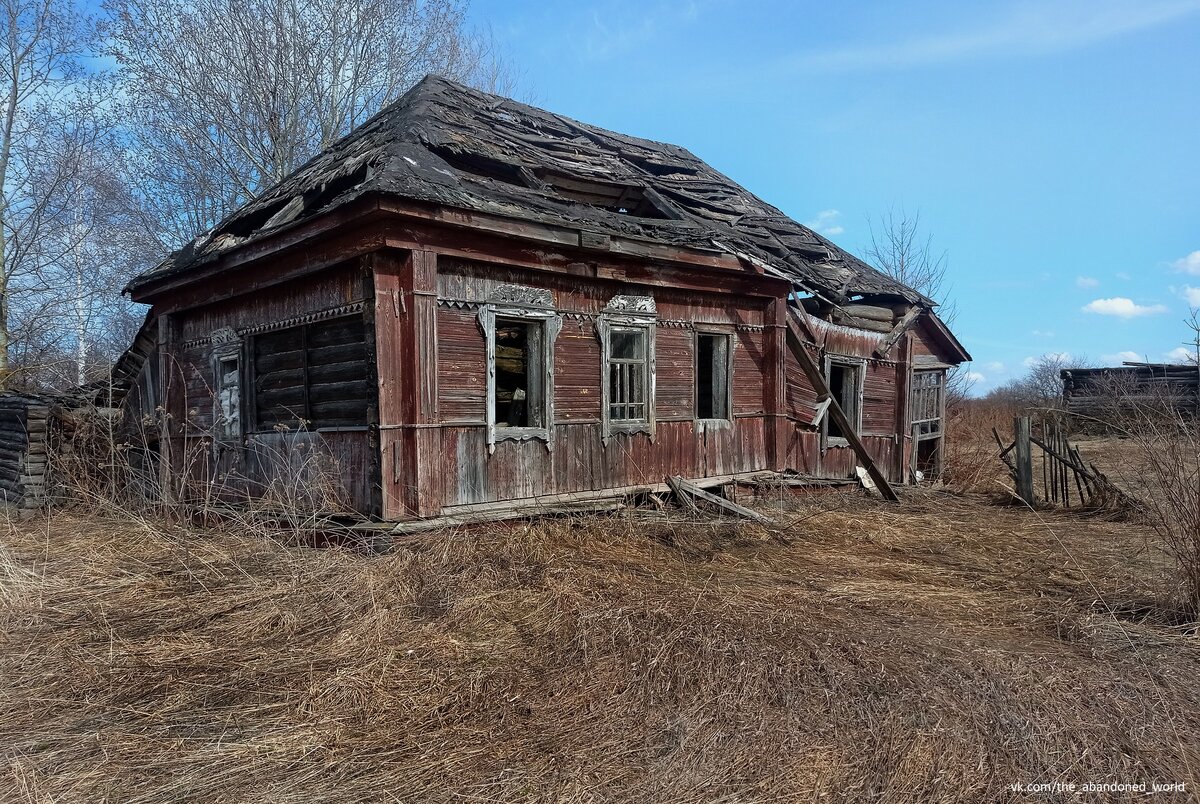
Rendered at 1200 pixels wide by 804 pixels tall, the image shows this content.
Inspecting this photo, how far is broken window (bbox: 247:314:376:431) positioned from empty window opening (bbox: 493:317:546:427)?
1.39m

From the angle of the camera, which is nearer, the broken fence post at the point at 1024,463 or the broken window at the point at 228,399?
the broken window at the point at 228,399

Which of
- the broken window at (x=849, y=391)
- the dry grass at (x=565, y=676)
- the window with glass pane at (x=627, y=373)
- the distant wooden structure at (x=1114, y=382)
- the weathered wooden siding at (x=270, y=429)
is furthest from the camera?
the distant wooden structure at (x=1114, y=382)

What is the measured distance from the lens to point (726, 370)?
9625 millimetres

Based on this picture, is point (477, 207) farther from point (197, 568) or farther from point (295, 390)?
point (197, 568)

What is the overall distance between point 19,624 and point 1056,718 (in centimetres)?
608

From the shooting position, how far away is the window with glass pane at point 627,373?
334 inches

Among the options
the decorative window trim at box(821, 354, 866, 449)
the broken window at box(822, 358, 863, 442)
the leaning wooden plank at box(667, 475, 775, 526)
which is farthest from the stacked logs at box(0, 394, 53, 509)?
the broken window at box(822, 358, 863, 442)

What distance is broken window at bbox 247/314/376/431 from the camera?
693 cm

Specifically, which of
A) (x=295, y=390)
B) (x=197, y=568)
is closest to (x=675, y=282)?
(x=295, y=390)

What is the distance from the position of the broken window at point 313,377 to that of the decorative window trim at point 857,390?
6983mm

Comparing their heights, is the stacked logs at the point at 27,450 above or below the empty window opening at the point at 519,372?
below

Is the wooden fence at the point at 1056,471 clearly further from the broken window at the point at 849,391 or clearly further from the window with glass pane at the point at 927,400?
the window with glass pane at the point at 927,400

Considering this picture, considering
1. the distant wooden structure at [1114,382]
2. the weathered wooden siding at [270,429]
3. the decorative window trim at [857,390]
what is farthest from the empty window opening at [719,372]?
the distant wooden structure at [1114,382]

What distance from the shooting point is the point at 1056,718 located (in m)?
3.27
